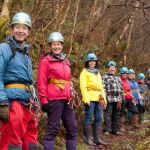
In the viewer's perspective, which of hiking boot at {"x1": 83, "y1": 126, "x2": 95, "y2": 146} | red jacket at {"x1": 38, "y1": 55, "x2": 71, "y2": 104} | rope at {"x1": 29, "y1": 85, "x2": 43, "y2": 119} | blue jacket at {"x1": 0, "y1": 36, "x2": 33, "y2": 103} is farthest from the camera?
hiking boot at {"x1": 83, "y1": 126, "x2": 95, "y2": 146}

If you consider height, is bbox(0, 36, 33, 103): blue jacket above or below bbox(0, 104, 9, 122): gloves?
above

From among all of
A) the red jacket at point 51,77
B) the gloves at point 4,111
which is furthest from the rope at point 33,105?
the red jacket at point 51,77

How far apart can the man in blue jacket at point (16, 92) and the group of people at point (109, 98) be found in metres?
3.40

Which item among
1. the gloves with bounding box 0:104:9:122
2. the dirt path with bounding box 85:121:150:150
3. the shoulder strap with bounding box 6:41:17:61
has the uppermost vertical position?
the shoulder strap with bounding box 6:41:17:61

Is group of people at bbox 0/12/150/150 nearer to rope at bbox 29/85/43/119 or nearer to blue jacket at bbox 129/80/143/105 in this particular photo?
rope at bbox 29/85/43/119

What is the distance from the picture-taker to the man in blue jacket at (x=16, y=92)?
5.33 meters

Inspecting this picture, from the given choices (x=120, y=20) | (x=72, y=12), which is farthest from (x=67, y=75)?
(x=120, y=20)

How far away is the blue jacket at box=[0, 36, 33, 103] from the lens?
5328 mm

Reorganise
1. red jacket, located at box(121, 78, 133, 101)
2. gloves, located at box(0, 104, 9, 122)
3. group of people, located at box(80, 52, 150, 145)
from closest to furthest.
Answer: gloves, located at box(0, 104, 9, 122) → group of people, located at box(80, 52, 150, 145) → red jacket, located at box(121, 78, 133, 101)

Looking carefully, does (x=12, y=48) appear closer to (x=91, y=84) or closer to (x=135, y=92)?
(x=91, y=84)

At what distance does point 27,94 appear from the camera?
219 inches

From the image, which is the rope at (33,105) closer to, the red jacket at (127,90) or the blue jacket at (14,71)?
the blue jacket at (14,71)

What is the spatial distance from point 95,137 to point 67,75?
307cm

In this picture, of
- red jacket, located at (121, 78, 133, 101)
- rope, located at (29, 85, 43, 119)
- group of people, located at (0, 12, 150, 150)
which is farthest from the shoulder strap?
red jacket, located at (121, 78, 133, 101)
